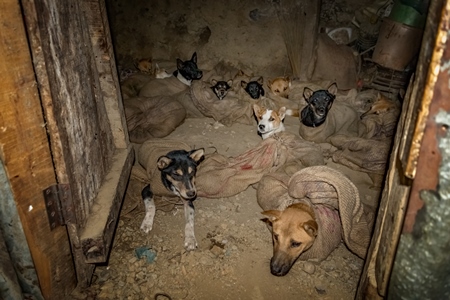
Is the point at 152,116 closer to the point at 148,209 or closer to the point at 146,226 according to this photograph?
the point at 148,209

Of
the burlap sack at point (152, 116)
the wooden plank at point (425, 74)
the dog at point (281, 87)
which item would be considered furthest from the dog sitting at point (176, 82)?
the wooden plank at point (425, 74)

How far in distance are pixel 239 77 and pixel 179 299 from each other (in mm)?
5905

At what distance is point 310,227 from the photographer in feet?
11.4

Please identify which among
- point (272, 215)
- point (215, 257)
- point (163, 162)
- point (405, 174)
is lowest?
point (215, 257)

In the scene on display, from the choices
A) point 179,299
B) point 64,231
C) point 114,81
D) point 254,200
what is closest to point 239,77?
point 254,200

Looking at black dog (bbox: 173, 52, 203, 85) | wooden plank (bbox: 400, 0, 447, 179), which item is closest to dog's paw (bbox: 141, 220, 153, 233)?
wooden plank (bbox: 400, 0, 447, 179)

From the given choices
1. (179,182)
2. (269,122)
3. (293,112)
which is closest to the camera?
(179,182)

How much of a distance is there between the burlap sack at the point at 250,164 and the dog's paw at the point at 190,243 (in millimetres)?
793

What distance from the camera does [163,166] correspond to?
14.5ft

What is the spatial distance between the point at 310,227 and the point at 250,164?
167cm

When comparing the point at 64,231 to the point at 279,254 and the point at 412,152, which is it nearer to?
the point at 279,254

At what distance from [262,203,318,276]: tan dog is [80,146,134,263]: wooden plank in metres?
1.61

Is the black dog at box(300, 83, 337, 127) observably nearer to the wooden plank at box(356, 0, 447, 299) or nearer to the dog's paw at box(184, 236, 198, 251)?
the dog's paw at box(184, 236, 198, 251)

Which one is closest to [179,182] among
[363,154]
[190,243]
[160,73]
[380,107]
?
[190,243]
